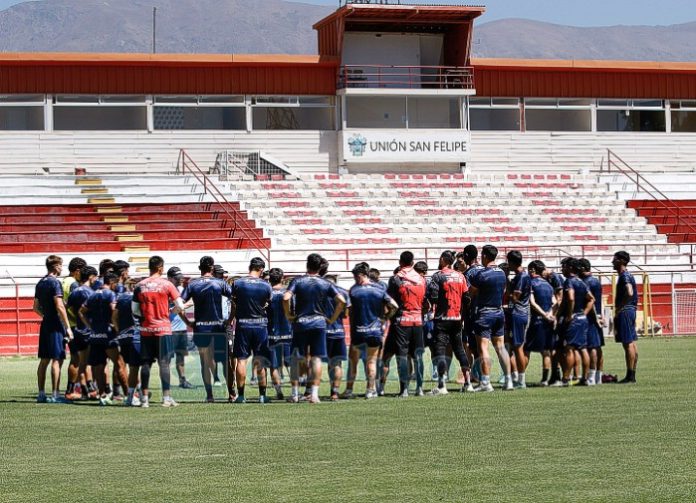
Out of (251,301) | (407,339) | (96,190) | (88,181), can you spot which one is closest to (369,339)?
(407,339)

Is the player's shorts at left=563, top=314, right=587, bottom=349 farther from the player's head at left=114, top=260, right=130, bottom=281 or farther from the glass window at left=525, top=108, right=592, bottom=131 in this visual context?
the glass window at left=525, top=108, right=592, bottom=131

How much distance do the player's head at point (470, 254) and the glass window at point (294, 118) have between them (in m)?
23.0

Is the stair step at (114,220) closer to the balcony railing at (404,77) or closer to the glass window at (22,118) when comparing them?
the glass window at (22,118)

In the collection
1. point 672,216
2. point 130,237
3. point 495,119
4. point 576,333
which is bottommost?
point 576,333

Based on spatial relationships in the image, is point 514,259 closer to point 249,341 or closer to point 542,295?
point 542,295

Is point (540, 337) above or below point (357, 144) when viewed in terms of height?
below

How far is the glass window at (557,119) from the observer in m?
43.1

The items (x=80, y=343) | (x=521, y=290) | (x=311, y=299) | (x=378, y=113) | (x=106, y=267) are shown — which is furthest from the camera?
(x=378, y=113)

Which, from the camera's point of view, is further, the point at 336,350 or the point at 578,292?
the point at 578,292

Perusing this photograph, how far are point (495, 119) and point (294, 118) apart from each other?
6643 millimetres

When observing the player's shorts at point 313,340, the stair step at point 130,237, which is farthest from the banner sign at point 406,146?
the player's shorts at point 313,340

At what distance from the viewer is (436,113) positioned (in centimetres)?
4175

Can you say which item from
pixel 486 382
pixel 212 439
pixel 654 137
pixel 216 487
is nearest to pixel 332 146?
pixel 654 137

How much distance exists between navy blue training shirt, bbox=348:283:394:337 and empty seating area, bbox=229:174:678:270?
16.5 meters
